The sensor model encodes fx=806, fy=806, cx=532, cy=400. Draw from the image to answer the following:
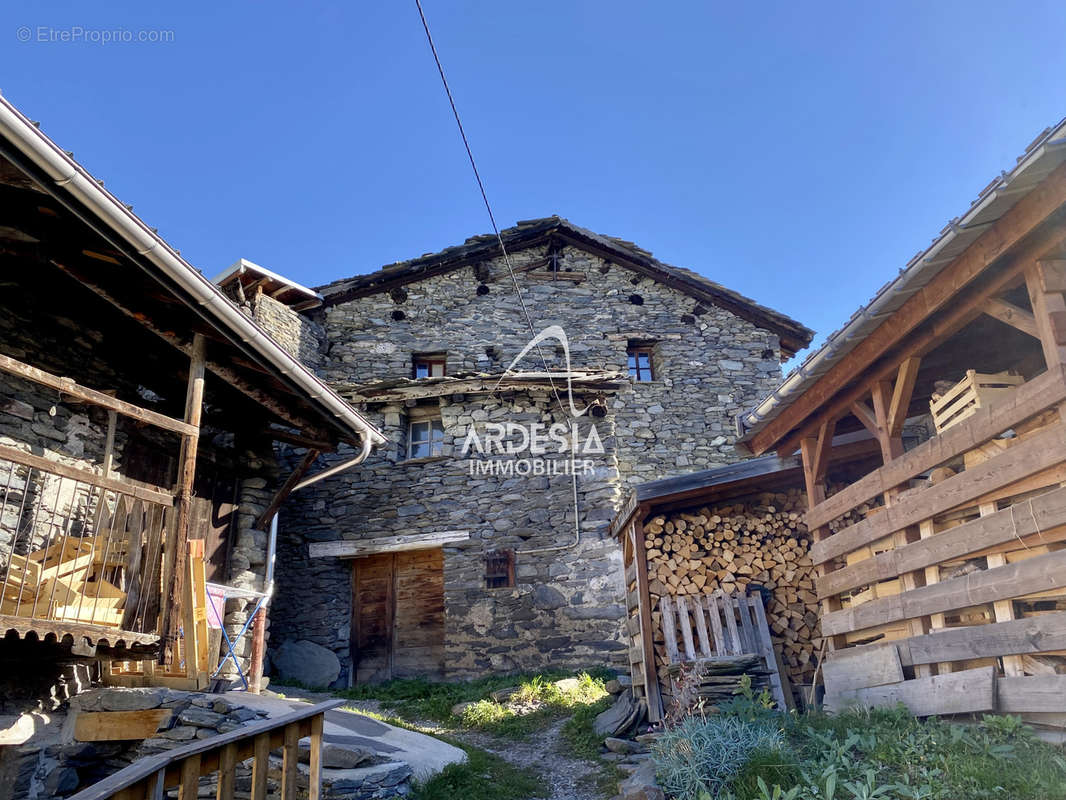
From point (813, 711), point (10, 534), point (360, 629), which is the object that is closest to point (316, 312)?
point (360, 629)

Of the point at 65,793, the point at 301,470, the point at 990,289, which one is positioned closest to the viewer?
the point at 990,289

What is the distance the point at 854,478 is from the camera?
281 inches

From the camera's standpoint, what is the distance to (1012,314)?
4.35 metres

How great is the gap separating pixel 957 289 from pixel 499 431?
25.7ft

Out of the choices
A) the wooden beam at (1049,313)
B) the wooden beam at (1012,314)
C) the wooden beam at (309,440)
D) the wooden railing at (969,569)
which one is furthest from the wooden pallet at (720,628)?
the wooden beam at (309,440)

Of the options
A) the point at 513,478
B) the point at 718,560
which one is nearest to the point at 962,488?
the point at 718,560

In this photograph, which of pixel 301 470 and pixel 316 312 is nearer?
pixel 301 470

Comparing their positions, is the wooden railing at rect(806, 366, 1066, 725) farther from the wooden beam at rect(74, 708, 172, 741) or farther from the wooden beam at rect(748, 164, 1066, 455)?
the wooden beam at rect(74, 708, 172, 741)

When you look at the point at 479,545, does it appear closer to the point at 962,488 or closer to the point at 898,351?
the point at 898,351

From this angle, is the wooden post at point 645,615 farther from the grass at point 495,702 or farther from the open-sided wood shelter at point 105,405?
the open-sided wood shelter at point 105,405

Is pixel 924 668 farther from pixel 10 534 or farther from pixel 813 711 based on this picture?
pixel 10 534

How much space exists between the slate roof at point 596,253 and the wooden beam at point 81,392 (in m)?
8.49

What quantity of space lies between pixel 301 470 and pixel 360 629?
3192 mm

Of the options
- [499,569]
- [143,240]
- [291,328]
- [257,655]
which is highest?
[291,328]
